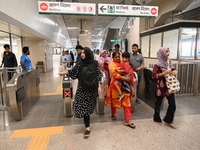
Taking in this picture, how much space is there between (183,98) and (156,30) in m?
5.42

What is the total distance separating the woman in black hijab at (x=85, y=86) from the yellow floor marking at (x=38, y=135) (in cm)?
56

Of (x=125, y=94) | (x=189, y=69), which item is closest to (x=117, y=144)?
(x=125, y=94)

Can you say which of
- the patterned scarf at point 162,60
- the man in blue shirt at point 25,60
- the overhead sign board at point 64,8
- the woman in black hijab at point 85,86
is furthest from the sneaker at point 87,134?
the overhead sign board at point 64,8

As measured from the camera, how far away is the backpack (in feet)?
7.81

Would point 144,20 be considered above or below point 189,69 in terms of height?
above

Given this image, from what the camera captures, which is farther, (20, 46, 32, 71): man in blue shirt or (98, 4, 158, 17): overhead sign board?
(98, 4, 158, 17): overhead sign board

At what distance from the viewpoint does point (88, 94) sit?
2502 mm

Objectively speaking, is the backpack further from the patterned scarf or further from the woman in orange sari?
the patterned scarf

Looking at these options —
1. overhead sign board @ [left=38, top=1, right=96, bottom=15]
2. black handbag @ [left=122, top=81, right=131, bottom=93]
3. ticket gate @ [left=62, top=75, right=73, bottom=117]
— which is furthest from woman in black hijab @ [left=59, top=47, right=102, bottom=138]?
overhead sign board @ [left=38, top=1, right=96, bottom=15]

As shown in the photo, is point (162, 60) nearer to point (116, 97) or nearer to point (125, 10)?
point (116, 97)

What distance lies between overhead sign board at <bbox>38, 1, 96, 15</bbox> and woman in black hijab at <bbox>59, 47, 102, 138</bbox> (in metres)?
3.46

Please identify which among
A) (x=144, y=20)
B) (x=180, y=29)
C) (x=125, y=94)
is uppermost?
(x=144, y=20)

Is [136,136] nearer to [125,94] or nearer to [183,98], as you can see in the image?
[125,94]

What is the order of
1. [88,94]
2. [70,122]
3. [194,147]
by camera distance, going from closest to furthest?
[194,147]
[88,94]
[70,122]
